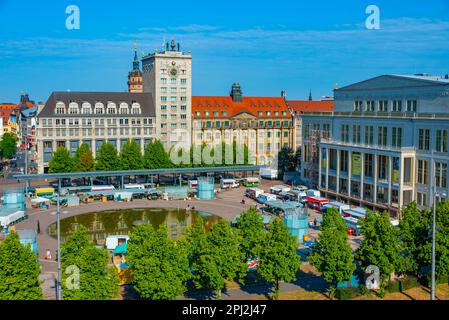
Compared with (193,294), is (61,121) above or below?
above

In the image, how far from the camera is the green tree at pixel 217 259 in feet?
105

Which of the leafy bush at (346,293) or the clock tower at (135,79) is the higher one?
the clock tower at (135,79)

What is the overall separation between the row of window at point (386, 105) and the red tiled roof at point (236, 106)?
30.7 m

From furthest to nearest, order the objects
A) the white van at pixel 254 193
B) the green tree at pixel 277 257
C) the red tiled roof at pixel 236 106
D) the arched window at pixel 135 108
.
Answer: the red tiled roof at pixel 236 106
the arched window at pixel 135 108
the white van at pixel 254 193
the green tree at pixel 277 257

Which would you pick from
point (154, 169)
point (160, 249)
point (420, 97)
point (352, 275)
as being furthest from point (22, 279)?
point (154, 169)

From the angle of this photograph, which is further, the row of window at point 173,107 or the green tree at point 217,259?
the row of window at point 173,107

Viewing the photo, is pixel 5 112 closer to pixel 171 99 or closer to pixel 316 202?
pixel 171 99

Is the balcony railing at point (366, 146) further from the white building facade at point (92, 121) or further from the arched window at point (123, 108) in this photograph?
the arched window at point (123, 108)

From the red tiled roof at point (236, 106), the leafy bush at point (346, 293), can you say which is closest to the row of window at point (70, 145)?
the red tiled roof at point (236, 106)

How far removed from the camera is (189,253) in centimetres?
3384
